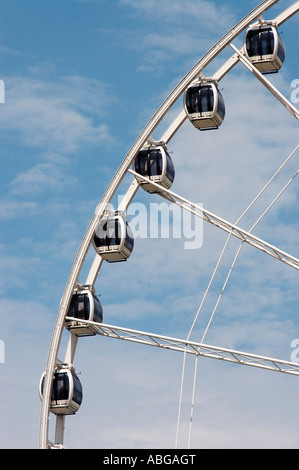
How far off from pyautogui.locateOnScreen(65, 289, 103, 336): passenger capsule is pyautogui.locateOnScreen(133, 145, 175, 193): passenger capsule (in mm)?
3590

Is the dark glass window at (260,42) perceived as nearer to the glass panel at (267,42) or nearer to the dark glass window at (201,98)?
the glass panel at (267,42)

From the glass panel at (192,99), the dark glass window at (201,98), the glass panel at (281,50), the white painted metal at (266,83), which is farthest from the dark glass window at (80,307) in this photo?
the glass panel at (281,50)

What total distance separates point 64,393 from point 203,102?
9.21 m

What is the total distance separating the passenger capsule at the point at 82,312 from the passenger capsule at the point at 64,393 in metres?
1.20

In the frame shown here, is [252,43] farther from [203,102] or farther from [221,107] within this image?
[203,102]

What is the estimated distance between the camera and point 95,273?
35.3m

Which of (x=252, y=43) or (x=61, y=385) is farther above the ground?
(x=252, y=43)

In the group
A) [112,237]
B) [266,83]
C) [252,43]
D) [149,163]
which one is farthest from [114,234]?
[252,43]

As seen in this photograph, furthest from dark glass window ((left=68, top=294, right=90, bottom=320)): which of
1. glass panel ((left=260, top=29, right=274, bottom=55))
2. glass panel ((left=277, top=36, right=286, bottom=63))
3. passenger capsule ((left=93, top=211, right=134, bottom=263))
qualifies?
glass panel ((left=277, top=36, right=286, bottom=63))

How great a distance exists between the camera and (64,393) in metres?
34.2
